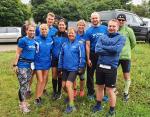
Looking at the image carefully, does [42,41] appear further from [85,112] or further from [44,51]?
[85,112]

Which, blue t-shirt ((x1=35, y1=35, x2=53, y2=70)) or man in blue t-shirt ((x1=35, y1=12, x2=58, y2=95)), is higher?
man in blue t-shirt ((x1=35, y1=12, x2=58, y2=95))

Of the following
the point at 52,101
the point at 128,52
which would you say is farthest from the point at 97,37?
the point at 52,101

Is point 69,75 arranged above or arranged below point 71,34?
below

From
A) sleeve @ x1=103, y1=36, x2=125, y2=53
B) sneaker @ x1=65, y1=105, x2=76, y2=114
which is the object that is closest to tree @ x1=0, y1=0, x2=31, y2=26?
sneaker @ x1=65, y1=105, x2=76, y2=114

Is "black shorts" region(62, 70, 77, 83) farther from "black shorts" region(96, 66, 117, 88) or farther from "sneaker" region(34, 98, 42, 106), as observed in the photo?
"sneaker" region(34, 98, 42, 106)

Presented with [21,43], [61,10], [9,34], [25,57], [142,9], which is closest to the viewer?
[21,43]

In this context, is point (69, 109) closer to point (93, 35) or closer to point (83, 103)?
point (83, 103)

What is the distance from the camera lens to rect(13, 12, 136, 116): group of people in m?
7.40

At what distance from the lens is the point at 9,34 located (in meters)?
24.6

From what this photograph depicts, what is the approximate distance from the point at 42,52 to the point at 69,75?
0.84 meters

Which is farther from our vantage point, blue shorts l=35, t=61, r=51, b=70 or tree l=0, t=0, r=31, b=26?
tree l=0, t=0, r=31, b=26

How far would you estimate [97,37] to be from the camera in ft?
26.9

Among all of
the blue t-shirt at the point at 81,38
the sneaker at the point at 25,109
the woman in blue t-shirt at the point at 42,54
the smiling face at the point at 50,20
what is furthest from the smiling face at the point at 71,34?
the sneaker at the point at 25,109

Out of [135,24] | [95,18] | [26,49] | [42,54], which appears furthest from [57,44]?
[135,24]
